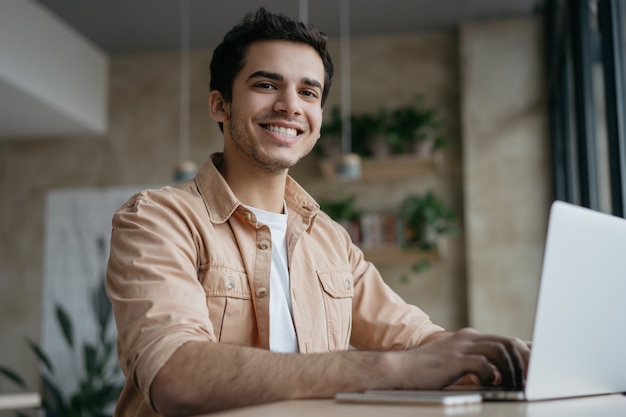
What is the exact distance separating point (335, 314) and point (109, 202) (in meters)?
4.98

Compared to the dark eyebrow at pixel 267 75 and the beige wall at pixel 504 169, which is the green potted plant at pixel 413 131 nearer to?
the beige wall at pixel 504 169

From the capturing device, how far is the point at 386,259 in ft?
18.1

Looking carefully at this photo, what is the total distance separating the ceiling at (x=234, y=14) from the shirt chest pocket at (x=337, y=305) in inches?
152

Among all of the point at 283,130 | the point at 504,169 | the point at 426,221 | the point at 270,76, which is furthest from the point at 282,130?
the point at 504,169

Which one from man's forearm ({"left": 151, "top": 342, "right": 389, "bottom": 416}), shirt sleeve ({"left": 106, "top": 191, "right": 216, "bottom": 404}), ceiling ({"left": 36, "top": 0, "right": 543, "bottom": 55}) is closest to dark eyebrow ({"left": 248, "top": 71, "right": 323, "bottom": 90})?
shirt sleeve ({"left": 106, "top": 191, "right": 216, "bottom": 404})

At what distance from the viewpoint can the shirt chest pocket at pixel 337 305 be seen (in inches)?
65.2

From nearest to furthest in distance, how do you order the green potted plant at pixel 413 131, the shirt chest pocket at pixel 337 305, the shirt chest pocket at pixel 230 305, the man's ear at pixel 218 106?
the shirt chest pocket at pixel 230 305 → the shirt chest pocket at pixel 337 305 → the man's ear at pixel 218 106 → the green potted plant at pixel 413 131

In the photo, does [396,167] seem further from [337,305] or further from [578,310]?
[578,310]

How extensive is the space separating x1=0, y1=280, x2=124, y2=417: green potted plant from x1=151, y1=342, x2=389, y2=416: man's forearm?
3.81 meters

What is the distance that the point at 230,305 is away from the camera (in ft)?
4.95

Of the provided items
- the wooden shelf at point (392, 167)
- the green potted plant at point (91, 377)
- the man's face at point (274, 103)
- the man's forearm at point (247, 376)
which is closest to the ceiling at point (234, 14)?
the wooden shelf at point (392, 167)

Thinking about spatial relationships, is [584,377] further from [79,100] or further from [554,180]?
[79,100]

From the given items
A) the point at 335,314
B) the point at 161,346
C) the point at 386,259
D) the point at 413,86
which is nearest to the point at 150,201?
the point at 161,346

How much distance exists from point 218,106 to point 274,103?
21cm
